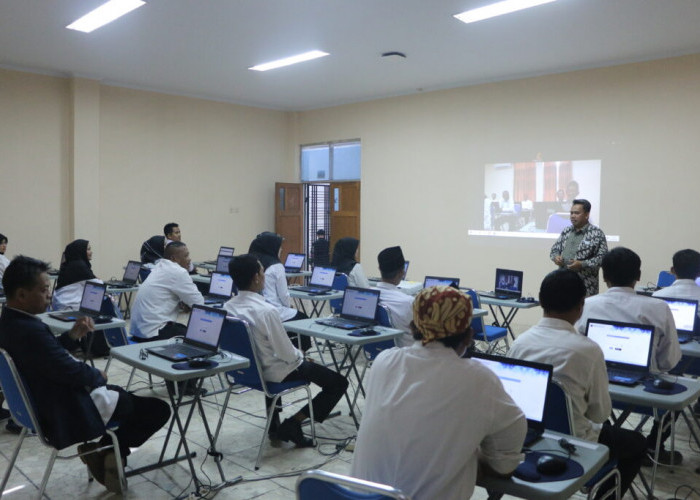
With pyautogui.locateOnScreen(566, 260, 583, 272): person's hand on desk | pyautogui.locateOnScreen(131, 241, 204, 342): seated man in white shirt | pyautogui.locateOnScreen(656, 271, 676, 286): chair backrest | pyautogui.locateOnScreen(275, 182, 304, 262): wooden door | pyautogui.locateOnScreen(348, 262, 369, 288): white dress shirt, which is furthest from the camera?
pyautogui.locateOnScreen(275, 182, 304, 262): wooden door

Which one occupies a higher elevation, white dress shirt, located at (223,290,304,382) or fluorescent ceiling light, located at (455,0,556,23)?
fluorescent ceiling light, located at (455,0,556,23)

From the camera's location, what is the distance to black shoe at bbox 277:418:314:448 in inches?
151

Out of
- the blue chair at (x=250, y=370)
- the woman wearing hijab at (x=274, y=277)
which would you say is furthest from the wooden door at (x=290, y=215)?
the blue chair at (x=250, y=370)

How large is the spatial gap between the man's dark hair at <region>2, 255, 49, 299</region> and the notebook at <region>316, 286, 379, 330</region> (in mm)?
2074

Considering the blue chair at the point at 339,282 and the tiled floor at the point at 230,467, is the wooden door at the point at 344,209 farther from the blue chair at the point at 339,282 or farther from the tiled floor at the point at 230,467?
the tiled floor at the point at 230,467

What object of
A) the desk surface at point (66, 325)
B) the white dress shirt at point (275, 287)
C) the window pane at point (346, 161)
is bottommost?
the desk surface at point (66, 325)

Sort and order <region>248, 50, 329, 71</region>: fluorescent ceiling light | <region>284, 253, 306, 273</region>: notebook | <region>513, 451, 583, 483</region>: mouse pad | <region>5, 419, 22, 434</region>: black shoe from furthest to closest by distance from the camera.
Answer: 1. <region>284, 253, 306, 273</region>: notebook
2. <region>248, 50, 329, 71</region>: fluorescent ceiling light
3. <region>5, 419, 22, 434</region>: black shoe
4. <region>513, 451, 583, 483</region>: mouse pad

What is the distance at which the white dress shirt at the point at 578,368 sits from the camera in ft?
7.43

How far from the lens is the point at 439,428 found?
170cm

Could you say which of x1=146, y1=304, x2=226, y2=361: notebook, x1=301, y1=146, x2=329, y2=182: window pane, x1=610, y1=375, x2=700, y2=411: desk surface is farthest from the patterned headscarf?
x1=301, y1=146, x2=329, y2=182: window pane

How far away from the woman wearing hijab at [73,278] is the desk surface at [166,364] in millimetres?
1848

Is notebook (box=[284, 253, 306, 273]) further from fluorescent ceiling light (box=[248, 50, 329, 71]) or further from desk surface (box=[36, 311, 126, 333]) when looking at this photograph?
desk surface (box=[36, 311, 126, 333])

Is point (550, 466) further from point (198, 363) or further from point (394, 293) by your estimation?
point (394, 293)

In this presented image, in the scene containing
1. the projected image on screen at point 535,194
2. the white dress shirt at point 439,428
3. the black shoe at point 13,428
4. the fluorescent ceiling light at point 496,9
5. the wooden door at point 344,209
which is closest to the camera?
the white dress shirt at point 439,428
